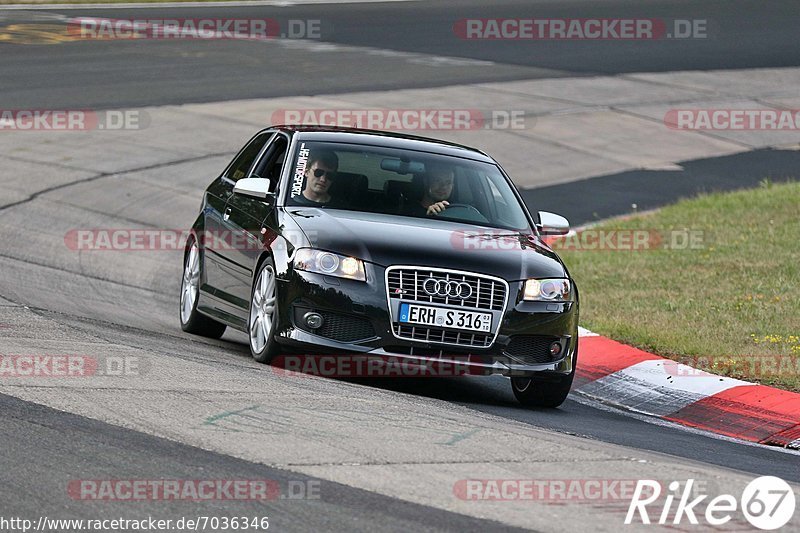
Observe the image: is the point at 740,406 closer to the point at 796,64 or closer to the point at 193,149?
the point at 193,149

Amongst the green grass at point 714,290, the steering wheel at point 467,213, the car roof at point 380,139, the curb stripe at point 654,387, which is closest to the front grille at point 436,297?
the steering wheel at point 467,213

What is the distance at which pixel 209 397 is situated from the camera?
7.34 meters

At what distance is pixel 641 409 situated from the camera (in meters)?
9.62

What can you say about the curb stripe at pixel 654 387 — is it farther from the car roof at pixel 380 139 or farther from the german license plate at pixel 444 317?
the car roof at pixel 380 139

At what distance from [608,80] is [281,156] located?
744 inches

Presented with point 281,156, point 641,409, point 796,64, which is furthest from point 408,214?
point 796,64

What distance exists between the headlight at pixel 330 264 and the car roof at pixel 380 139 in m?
1.60

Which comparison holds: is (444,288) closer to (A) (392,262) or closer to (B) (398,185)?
(A) (392,262)

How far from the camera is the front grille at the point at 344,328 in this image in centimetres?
859

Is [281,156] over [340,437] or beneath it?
over

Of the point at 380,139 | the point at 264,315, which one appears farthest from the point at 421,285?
the point at 380,139

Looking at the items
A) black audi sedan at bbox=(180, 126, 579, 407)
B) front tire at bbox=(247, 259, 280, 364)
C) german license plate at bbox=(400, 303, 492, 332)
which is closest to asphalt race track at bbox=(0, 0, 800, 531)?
front tire at bbox=(247, 259, 280, 364)

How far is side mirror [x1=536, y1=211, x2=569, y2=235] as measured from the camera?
9.93 metres

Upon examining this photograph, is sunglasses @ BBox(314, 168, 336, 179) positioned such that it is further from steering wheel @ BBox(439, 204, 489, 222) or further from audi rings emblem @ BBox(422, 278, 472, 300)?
audi rings emblem @ BBox(422, 278, 472, 300)
